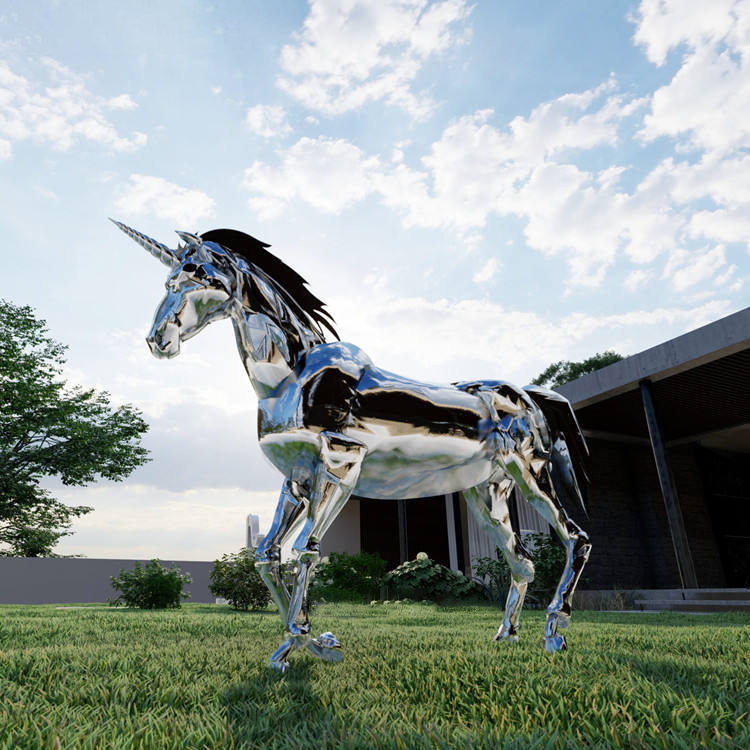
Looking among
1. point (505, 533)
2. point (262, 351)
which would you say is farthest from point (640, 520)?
point (262, 351)

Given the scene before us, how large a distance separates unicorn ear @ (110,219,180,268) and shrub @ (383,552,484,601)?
1025 centimetres

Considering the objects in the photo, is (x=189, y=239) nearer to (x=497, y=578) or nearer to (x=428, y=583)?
(x=497, y=578)

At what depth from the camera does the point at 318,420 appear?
2.60m

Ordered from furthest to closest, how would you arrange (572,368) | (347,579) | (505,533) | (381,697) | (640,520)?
1. (572,368)
2. (640,520)
3. (347,579)
4. (505,533)
5. (381,697)

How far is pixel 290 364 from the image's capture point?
2.78 m

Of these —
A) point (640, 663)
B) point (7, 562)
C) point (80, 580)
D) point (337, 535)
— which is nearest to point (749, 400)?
point (640, 663)

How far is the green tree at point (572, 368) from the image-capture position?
92.3ft

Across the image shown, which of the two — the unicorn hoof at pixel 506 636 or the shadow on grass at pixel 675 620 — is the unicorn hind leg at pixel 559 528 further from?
the shadow on grass at pixel 675 620

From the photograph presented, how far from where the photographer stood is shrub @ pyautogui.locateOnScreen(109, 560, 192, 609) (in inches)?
338

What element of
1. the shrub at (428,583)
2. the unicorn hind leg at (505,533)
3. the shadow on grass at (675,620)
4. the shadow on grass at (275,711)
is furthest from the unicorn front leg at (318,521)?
the shrub at (428,583)

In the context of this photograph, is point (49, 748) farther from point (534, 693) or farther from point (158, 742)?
point (534, 693)

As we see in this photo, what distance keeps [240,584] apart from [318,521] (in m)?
7.33

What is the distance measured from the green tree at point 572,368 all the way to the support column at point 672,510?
60.7 feet

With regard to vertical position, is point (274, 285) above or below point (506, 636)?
above
